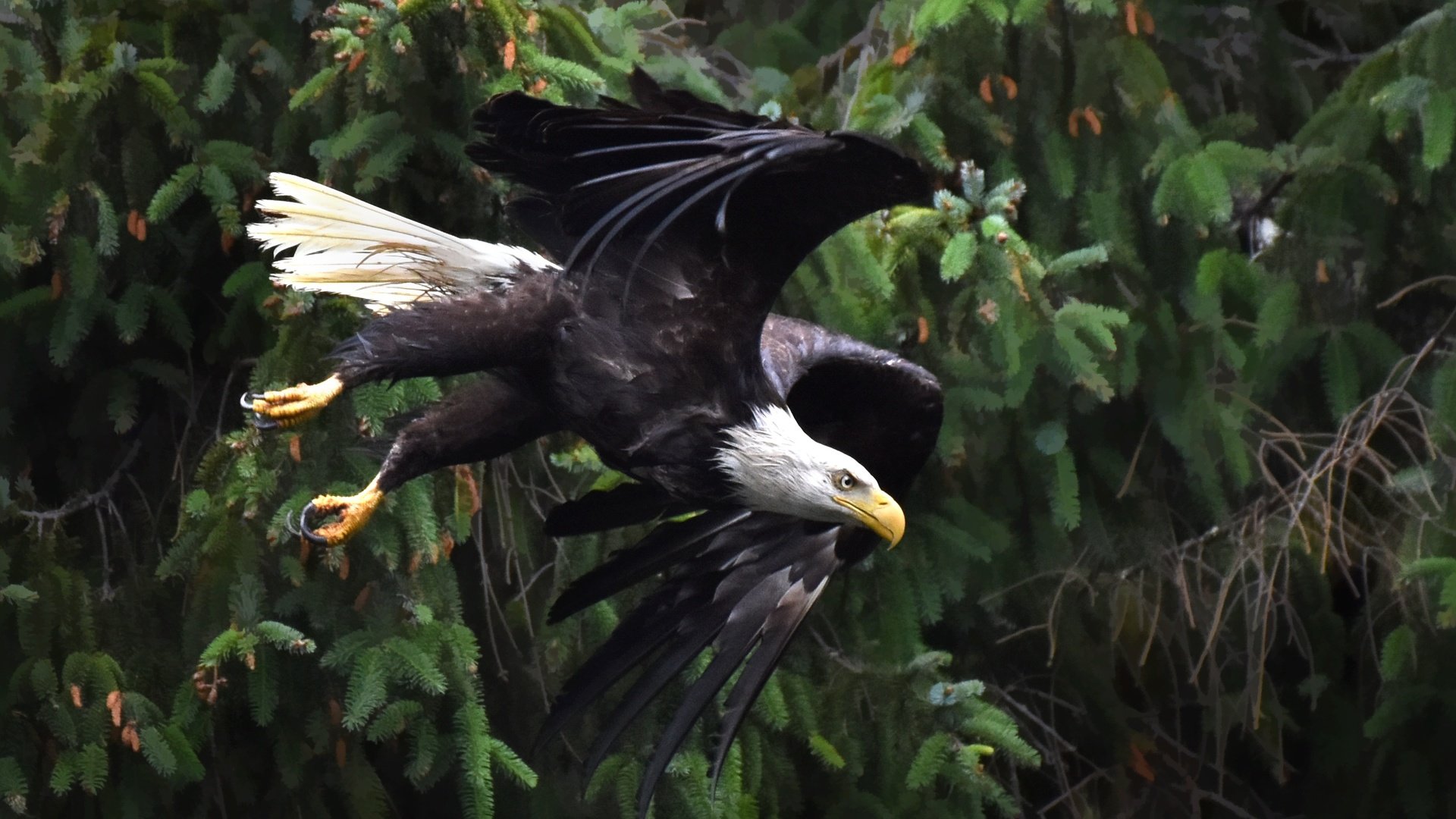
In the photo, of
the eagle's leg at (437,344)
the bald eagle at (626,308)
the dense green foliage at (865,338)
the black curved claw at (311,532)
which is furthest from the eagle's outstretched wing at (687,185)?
the dense green foliage at (865,338)

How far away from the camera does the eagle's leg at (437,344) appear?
323 centimetres

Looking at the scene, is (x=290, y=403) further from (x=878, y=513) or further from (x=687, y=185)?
(x=878, y=513)

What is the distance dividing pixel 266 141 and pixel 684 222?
5.70 ft

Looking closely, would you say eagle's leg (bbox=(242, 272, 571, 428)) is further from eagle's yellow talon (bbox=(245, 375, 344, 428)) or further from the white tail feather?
the white tail feather

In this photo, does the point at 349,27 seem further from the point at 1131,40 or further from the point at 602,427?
the point at 1131,40

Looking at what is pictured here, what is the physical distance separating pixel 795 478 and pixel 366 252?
0.89 m

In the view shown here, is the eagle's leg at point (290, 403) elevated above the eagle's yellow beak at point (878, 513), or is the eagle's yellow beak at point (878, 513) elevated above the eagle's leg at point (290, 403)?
the eagle's leg at point (290, 403)

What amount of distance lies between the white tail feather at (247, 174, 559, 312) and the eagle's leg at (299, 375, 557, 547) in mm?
201

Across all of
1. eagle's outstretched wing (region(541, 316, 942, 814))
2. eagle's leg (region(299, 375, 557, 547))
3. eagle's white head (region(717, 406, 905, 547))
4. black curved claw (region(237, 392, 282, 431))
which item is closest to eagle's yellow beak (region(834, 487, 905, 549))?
eagle's white head (region(717, 406, 905, 547))

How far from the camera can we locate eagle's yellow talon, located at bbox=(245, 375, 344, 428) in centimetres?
324

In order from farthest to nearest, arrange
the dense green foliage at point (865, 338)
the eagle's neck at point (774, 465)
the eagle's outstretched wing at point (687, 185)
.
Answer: the dense green foliage at point (865, 338), the eagle's neck at point (774, 465), the eagle's outstretched wing at point (687, 185)

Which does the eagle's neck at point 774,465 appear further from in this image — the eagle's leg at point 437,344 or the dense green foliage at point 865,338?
the dense green foliage at point 865,338

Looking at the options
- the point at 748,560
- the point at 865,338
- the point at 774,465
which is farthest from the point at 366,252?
the point at 865,338

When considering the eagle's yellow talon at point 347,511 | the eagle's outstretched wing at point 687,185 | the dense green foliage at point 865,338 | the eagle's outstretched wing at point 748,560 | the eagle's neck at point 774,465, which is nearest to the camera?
the eagle's outstretched wing at point 687,185
